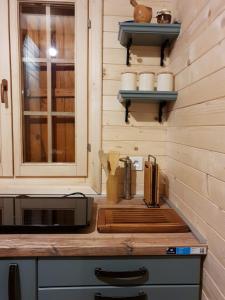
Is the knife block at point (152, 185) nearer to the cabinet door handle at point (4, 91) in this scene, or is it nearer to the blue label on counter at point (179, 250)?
the blue label on counter at point (179, 250)

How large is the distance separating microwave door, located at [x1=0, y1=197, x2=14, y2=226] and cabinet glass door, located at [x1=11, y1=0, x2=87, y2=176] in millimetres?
226

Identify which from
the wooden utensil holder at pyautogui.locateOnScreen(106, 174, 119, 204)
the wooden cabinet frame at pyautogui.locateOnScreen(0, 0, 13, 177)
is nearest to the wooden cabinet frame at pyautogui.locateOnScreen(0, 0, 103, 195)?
the wooden cabinet frame at pyautogui.locateOnScreen(0, 0, 13, 177)

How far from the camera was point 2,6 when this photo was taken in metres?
1.51

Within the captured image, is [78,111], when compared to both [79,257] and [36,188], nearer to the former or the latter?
[36,188]

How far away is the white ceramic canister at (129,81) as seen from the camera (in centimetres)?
147

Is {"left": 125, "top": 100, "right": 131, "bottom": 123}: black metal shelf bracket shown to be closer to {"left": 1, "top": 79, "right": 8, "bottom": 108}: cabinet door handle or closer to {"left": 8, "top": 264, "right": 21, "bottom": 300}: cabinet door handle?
{"left": 1, "top": 79, "right": 8, "bottom": 108}: cabinet door handle

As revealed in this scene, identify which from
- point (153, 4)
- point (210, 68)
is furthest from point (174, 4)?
point (210, 68)

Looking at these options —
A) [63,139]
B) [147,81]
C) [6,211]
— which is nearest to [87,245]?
[6,211]

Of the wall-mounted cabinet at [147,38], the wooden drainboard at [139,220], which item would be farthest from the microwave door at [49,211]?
the wall-mounted cabinet at [147,38]

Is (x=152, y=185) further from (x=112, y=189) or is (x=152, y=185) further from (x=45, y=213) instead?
(x=45, y=213)

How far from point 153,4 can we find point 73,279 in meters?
1.49

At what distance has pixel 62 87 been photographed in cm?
163

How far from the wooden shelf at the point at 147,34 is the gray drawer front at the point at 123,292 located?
1182 mm

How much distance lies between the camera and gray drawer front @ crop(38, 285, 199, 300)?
1.05 meters
